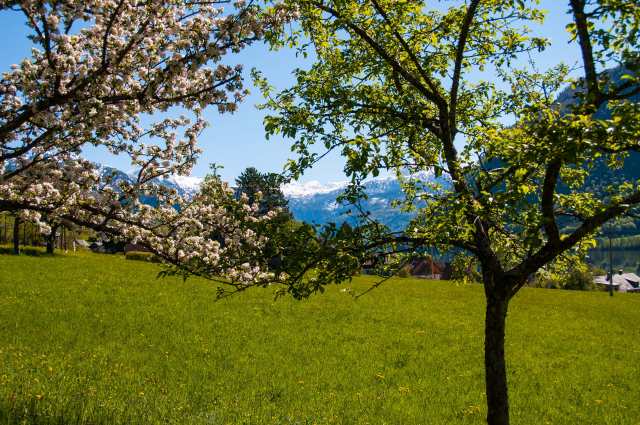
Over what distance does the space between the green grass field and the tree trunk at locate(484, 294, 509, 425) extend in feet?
16.6

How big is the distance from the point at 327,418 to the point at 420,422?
2.52 metres

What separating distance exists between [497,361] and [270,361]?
37.2ft

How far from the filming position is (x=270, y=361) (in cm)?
1747

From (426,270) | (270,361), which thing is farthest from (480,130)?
(426,270)

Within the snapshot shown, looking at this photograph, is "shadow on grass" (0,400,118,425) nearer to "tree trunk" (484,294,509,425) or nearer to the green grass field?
the green grass field

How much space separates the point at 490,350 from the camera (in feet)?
25.2

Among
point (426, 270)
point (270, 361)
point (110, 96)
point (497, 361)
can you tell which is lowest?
point (426, 270)

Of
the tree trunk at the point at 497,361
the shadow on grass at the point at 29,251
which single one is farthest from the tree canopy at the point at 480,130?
Answer: the shadow on grass at the point at 29,251

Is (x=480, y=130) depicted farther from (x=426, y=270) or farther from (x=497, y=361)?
(x=426, y=270)

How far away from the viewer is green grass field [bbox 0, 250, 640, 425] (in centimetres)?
1148

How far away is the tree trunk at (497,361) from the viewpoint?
24.9 ft

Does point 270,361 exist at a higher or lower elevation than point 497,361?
lower

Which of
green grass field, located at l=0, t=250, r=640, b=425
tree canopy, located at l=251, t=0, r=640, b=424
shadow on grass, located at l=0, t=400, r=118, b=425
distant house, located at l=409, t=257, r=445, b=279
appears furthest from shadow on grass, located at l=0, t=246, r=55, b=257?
distant house, located at l=409, t=257, r=445, b=279

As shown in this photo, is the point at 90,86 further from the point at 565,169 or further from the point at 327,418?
the point at 327,418
